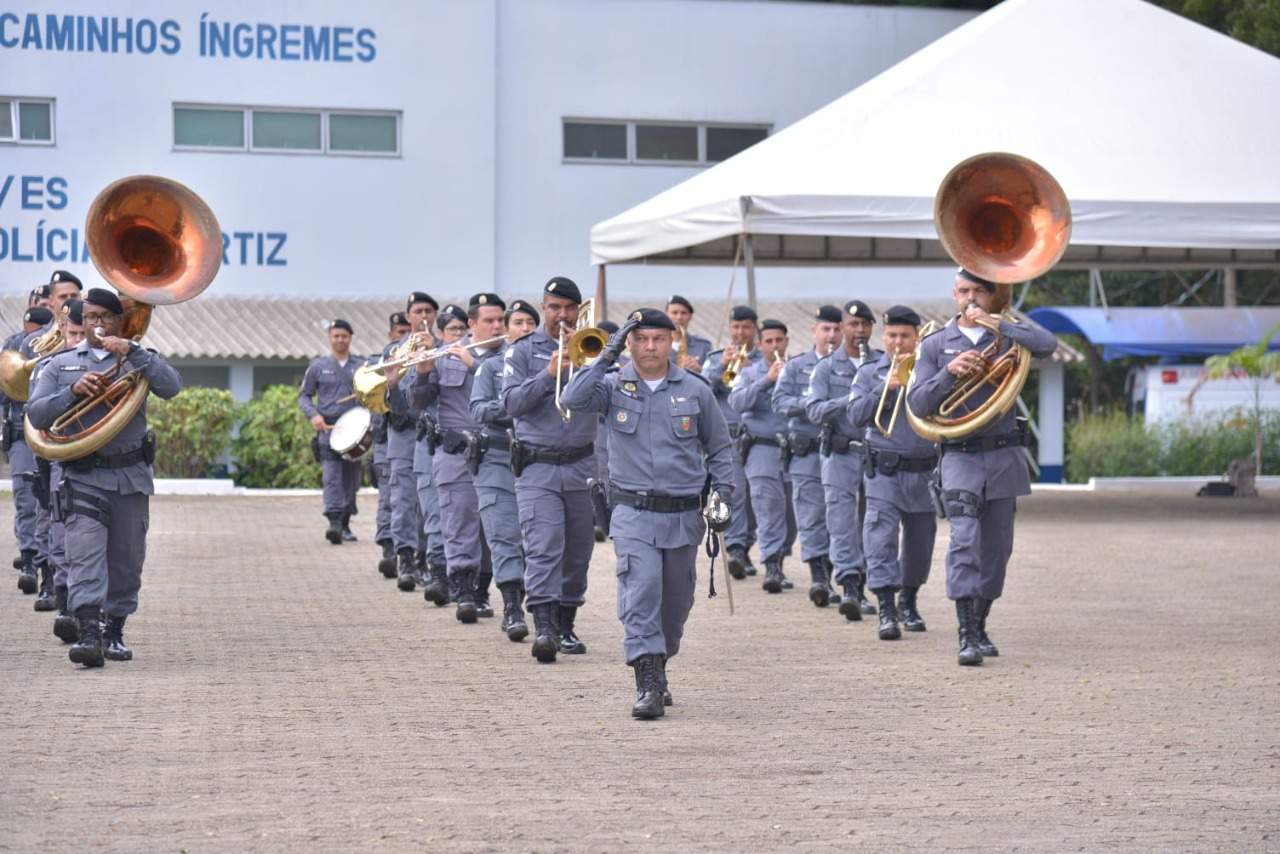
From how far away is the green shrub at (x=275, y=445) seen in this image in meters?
27.6

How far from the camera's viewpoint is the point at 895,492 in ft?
40.9

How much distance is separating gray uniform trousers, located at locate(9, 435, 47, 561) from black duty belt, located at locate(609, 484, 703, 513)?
5805 mm

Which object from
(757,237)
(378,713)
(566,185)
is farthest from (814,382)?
(566,185)

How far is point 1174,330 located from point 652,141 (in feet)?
28.7

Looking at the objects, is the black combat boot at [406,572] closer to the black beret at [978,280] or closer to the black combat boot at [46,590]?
the black combat boot at [46,590]

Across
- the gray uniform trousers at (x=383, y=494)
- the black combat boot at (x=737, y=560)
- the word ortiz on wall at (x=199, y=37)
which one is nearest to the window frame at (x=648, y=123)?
the word ortiz on wall at (x=199, y=37)

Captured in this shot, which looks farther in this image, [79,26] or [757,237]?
[79,26]

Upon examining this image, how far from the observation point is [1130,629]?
42.3 ft

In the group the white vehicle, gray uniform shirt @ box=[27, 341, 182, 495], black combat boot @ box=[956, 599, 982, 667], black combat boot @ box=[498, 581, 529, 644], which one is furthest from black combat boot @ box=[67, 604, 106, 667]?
the white vehicle

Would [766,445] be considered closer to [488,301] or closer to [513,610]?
[488,301]

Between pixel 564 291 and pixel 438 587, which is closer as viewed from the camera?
pixel 564 291

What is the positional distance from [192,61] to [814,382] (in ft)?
61.8

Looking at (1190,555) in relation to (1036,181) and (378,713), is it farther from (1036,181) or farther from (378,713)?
(378,713)

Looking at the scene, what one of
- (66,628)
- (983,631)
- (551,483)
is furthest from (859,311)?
(66,628)
